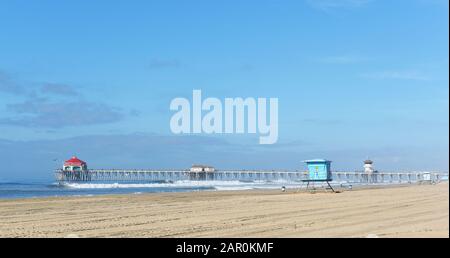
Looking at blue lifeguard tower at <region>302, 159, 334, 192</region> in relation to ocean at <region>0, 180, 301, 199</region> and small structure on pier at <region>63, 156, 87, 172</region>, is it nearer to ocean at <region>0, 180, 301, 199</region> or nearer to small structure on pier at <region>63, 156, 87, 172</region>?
ocean at <region>0, 180, 301, 199</region>

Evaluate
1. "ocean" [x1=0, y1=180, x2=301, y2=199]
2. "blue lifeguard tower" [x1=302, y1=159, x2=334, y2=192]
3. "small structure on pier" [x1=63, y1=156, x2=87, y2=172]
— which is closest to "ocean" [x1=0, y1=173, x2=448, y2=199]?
"ocean" [x1=0, y1=180, x2=301, y2=199]

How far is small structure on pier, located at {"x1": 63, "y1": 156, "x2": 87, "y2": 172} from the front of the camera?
10238 cm

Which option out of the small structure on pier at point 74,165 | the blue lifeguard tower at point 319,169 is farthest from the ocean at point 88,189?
Answer: the small structure on pier at point 74,165

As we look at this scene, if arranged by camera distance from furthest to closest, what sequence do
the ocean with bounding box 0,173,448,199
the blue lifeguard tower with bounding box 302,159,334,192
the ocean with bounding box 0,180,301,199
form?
the ocean with bounding box 0,173,448,199, the ocean with bounding box 0,180,301,199, the blue lifeguard tower with bounding box 302,159,334,192

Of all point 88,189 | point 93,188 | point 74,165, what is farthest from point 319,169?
point 74,165

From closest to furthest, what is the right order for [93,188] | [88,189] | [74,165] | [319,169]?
[319,169], [88,189], [93,188], [74,165]

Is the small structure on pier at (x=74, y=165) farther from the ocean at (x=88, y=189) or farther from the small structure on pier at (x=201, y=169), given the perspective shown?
the ocean at (x=88, y=189)

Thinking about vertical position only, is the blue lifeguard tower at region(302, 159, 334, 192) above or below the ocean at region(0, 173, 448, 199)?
above

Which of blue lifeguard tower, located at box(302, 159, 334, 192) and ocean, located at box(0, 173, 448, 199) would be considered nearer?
blue lifeguard tower, located at box(302, 159, 334, 192)

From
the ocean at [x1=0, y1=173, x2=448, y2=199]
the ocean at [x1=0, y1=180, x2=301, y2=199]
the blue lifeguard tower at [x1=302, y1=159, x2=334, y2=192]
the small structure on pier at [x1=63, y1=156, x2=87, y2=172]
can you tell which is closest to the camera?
the blue lifeguard tower at [x1=302, y1=159, x2=334, y2=192]

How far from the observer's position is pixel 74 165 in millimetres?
103062

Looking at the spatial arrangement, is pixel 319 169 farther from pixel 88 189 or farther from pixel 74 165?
pixel 74 165
